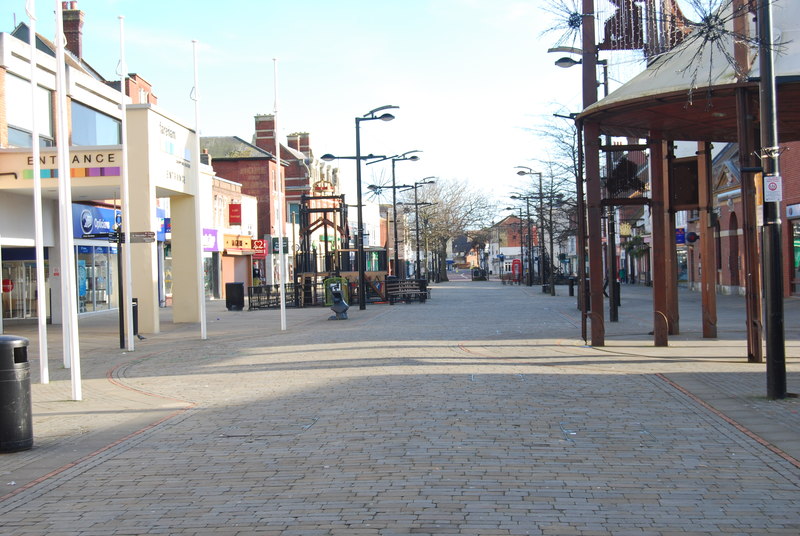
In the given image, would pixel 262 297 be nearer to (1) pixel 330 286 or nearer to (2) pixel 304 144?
(1) pixel 330 286

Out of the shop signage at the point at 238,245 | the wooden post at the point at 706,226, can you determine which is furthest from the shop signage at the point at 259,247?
the wooden post at the point at 706,226

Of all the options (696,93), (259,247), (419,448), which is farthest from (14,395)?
(259,247)

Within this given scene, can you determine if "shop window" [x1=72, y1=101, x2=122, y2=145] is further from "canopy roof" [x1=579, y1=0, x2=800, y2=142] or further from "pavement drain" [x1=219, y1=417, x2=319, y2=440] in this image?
"pavement drain" [x1=219, y1=417, x2=319, y2=440]

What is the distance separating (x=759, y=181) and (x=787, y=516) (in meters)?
5.36

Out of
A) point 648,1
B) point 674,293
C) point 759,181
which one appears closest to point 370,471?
point 759,181

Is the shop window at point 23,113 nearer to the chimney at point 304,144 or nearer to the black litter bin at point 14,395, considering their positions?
the black litter bin at point 14,395

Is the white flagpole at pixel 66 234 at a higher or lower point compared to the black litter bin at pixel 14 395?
higher

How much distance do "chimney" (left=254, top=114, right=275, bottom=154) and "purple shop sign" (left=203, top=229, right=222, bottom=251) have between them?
20.2 meters

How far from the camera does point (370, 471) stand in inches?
256

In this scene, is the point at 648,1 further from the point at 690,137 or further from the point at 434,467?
the point at 434,467

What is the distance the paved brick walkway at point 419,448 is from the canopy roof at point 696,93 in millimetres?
4229

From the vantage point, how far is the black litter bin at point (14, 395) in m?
7.61

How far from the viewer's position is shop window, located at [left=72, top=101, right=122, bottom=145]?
2753cm

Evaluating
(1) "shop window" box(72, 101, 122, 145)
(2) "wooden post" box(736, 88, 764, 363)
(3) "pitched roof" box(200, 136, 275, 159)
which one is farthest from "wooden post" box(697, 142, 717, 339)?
(3) "pitched roof" box(200, 136, 275, 159)
